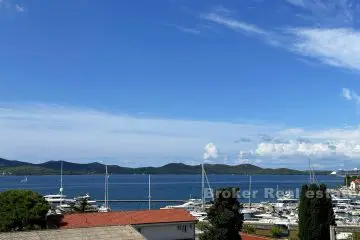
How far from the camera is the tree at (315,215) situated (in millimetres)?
34344

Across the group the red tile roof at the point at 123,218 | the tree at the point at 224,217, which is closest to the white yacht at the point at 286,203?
the red tile roof at the point at 123,218

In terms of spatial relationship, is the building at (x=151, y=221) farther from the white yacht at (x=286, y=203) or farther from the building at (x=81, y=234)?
the white yacht at (x=286, y=203)

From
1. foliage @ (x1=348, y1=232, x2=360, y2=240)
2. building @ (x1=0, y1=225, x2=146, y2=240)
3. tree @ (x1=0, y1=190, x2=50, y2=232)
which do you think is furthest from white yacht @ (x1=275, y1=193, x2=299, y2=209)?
building @ (x1=0, y1=225, x2=146, y2=240)

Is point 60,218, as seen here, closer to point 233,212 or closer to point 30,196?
point 30,196

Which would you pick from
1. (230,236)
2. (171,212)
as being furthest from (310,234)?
(171,212)

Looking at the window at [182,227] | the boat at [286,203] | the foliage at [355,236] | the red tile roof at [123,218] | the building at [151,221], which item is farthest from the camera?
the boat at [286,203]

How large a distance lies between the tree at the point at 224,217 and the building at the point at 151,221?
3230 millimetres

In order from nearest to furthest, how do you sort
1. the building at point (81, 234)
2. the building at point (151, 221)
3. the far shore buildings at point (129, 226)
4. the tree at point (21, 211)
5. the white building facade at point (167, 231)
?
the building at point (81, 234), the far shore buildings at point (129, 226), the tree at point (21, 211), the building at point (151, 221), the white building facade at point (167, 231)

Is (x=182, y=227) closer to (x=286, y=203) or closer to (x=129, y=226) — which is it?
(x=129, y=226)

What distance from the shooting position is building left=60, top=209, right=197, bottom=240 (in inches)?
1254

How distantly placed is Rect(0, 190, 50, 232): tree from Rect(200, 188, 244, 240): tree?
11.2 meters

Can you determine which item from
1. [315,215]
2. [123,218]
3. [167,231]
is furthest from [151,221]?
[315,215]

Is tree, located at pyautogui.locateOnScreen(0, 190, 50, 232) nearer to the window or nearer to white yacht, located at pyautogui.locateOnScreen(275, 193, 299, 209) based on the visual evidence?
the window

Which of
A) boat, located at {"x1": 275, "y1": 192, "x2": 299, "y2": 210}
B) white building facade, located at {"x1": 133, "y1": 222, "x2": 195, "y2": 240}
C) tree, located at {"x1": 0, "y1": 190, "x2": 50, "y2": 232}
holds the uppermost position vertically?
tree, located at {"x1": 0, "y1": 190, "x2": 50, "y2": 232}
